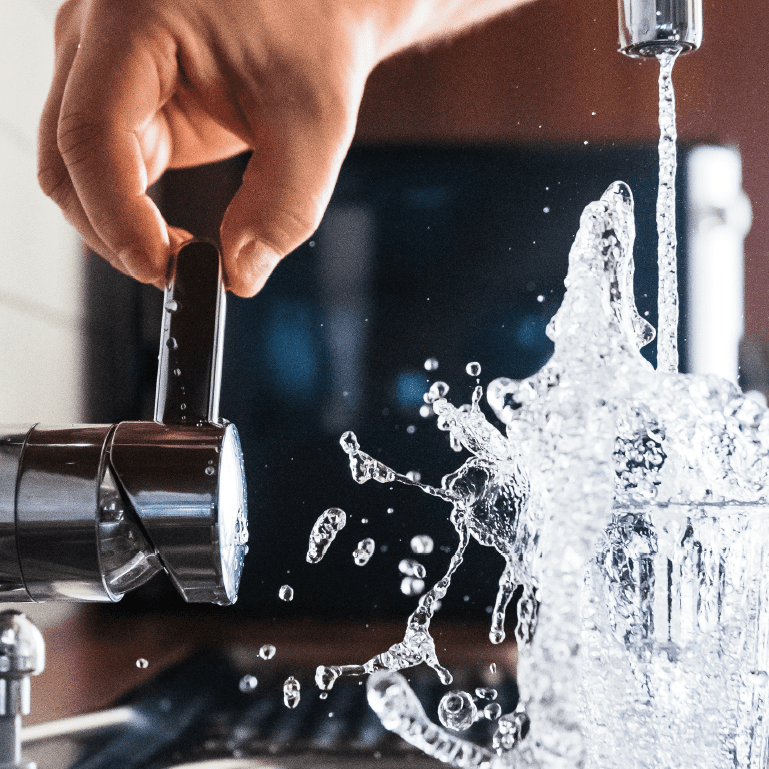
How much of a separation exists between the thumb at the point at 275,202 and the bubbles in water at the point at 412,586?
10.2 inches

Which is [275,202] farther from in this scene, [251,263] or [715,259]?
[715,259]

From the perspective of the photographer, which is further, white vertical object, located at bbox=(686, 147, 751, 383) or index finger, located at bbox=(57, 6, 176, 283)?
white vertical object, located at bbox=(686, 147, 751, 383)

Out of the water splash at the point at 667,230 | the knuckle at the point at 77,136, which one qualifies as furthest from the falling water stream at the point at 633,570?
the knuckle at the point at 77,136

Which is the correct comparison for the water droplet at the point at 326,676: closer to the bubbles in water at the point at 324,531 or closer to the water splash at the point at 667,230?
the bubbles in water at the point at 324,531

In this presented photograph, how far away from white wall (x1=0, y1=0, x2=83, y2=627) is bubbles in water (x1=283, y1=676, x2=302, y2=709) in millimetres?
184

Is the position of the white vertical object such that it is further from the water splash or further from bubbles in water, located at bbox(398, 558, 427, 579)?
bubbles in water, located at bbox(398, 558, 427, 579)

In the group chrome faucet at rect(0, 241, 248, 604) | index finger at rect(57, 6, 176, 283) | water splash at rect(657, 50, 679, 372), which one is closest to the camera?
chrome faucet at rect(0, 241, 248, 604)

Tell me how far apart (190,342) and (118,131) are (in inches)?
5.1

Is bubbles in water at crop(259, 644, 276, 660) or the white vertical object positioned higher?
the white vertical object

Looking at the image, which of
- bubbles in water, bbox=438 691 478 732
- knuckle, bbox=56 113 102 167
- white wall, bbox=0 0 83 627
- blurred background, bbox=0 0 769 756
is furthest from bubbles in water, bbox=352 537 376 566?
knuckle, bbox=56 113 102 167

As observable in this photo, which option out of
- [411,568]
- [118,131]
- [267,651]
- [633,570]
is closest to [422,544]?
[411,568]

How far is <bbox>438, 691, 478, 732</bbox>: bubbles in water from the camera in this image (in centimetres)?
62

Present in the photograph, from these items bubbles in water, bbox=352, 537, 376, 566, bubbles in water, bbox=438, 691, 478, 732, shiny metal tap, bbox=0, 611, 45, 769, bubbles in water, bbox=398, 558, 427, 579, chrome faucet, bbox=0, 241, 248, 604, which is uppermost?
chrome faucet, bbox=0, 241, 248, 604

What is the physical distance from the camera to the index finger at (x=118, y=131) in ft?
1.34
